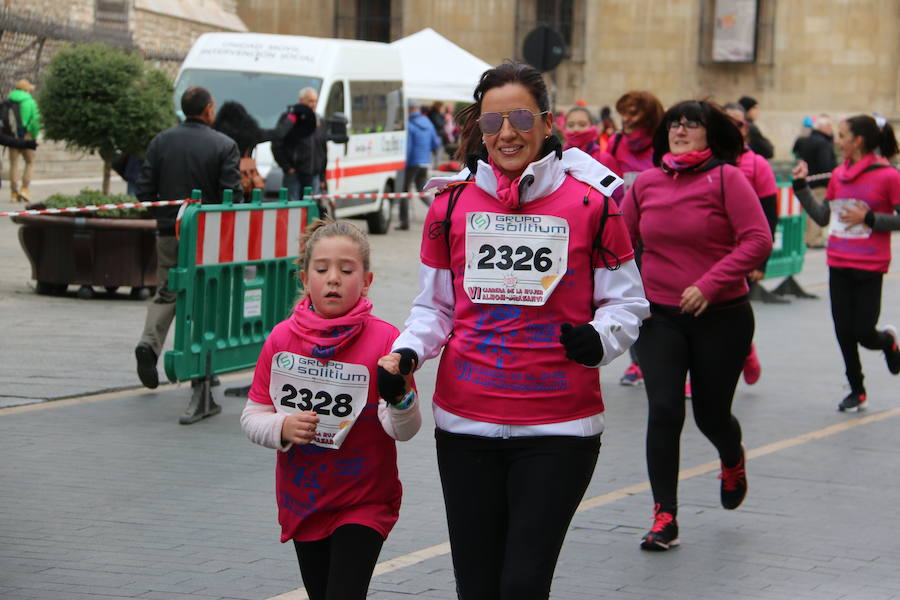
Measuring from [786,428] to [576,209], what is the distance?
5404mm

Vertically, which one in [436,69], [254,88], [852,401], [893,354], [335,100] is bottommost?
[852,401]

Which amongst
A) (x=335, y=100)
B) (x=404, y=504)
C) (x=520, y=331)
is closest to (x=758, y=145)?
(x=335, y=100)

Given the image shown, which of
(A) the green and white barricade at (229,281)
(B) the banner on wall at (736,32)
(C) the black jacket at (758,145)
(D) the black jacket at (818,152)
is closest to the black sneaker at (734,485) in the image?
(A) the green and white barricade at (229,281)

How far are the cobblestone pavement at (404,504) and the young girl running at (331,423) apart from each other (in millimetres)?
1305

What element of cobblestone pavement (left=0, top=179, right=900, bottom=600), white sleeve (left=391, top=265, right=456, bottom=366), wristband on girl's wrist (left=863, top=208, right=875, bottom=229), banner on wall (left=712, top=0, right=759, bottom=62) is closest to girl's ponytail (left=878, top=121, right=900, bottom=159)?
wristband on girl's wrist (left=863, top=208, right=875, bottom=229)

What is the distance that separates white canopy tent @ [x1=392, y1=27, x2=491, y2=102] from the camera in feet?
98.9

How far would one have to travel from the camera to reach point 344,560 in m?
4.11

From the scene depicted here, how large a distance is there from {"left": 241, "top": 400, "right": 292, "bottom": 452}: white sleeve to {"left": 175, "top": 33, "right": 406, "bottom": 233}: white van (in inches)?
524

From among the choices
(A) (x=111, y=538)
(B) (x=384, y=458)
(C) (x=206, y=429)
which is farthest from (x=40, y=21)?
(B) (x=384, y=458)

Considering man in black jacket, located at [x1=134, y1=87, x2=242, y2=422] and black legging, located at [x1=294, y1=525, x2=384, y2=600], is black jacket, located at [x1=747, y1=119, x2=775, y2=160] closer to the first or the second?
man in black jacket, located at [x1=134, y1=87, x2=242, y2=422]

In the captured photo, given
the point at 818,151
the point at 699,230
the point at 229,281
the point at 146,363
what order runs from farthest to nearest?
1. the point at 818,151
2. the point at 229,281
3. the point at 146,363
4. the point at 699,230

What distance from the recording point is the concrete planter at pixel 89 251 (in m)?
13.5

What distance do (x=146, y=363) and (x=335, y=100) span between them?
1159 centimetres

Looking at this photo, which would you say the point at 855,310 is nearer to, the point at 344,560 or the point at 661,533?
the point at 661,533
